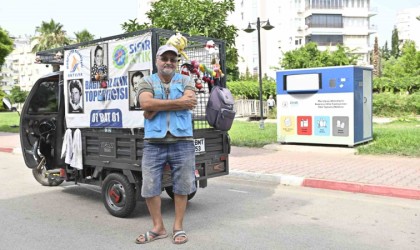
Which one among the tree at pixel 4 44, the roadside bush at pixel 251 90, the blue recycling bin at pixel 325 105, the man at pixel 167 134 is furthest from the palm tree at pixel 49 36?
the man at pixel 167 134

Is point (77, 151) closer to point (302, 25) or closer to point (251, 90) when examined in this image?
point (251, 90)

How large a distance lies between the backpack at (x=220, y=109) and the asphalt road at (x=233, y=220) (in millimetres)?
1223

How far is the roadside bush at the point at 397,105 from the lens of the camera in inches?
936

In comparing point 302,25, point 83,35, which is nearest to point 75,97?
point 302,25

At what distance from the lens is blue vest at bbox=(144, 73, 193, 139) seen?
454cm

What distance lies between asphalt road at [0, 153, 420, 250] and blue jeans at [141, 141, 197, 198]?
1.91 ft

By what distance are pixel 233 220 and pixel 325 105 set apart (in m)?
7.01

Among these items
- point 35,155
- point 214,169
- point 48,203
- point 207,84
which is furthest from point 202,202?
point 35,155

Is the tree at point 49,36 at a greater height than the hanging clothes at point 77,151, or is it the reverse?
the tree at point 49,36

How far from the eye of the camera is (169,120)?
4.56 m

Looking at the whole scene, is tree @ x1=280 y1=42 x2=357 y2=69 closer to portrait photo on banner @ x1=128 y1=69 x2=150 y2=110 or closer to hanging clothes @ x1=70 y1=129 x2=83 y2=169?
hanging clothes @ x1=70 y1=129 x2=83 y2=169

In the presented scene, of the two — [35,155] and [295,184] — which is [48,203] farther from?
[295,184]

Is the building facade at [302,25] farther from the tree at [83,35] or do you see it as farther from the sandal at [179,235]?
the sandal at [179,235]

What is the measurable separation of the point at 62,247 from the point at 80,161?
1817 mm
